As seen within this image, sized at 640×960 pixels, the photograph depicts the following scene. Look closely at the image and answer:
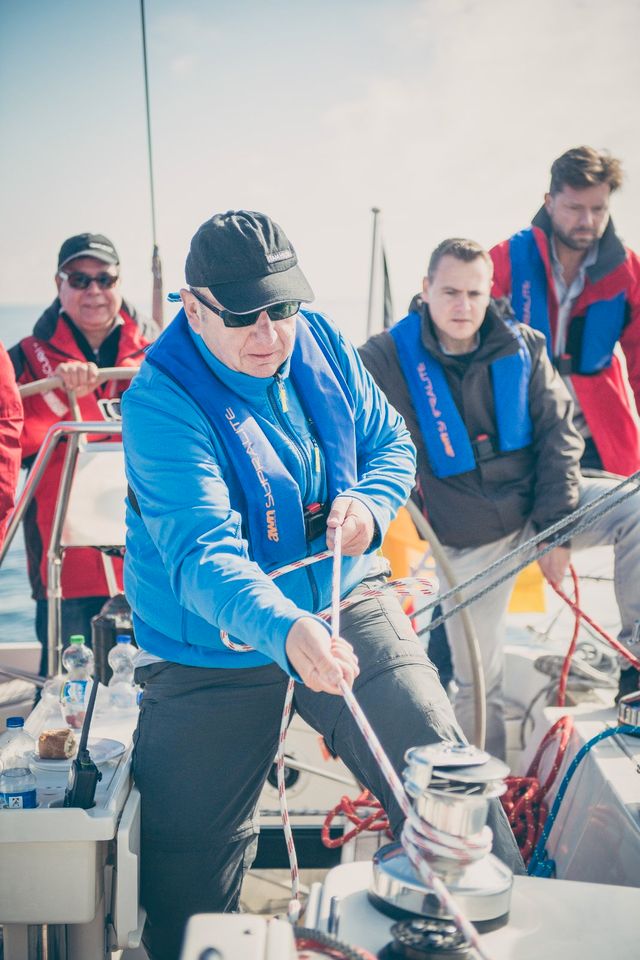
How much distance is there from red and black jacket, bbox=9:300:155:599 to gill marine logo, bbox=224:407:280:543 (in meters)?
1.81

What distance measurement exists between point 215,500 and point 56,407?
2.10 metres

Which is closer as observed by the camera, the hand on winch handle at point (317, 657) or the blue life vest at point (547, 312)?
the hand on winch handle at point (317, 657)

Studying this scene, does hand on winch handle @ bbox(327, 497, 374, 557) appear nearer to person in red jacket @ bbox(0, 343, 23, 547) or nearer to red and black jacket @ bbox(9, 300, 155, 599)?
person in red jacket @ bbox(0, 343, 23, 547)

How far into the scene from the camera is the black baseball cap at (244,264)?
1.94 m

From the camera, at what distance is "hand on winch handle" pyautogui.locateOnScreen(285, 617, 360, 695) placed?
1.52 metres

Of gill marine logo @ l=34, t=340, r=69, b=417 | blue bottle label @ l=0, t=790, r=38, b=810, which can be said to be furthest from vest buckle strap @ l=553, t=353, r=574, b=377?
blue bottle label @ l=0, t=790, r=38, b=810

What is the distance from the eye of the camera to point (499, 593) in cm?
352

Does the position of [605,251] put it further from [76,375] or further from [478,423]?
[76,375]

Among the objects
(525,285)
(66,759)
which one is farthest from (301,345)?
(525,285)

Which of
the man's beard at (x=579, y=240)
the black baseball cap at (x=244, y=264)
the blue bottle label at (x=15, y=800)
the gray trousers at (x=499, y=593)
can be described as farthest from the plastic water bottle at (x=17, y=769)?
the man's beard at (x=579, y=240)

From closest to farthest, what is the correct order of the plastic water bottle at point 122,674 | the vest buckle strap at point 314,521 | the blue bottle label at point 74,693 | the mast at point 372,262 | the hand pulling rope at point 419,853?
the hand pulling rope at point 419,853, the vest buckle strap at point 314,521, the blue bottle label at point 74,693, the plastic water bottle at point 122,674, the mast at point 372,262

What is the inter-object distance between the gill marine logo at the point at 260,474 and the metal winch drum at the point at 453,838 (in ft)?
2.40

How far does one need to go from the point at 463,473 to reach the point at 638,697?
1085 millimetres

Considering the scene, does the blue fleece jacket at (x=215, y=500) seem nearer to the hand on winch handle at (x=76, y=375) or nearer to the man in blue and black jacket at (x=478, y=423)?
the man in blue and black jacket at (x=478, y=423)
